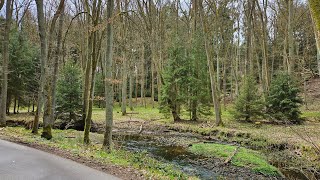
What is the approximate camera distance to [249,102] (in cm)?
1877

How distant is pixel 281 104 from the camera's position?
18.1 m

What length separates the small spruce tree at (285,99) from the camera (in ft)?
57.5

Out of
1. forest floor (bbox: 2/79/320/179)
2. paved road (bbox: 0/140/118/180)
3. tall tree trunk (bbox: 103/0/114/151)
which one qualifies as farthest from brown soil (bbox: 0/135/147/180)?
tall tree trunk (bbox: 103/0/114/151)

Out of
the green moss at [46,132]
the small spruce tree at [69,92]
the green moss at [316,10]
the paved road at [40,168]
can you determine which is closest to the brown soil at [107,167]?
the paved road at [40,168]

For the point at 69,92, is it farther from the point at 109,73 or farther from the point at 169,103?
the point at 109,73

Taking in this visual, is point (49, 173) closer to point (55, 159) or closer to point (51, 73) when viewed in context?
point (55, 159)

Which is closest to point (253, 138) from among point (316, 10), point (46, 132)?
point (46, 132)

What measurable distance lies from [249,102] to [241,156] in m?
9.03

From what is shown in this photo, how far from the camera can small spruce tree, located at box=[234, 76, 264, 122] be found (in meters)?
18.8

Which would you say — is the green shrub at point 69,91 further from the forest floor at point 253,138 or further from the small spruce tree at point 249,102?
the small spruce tree at point 249,102

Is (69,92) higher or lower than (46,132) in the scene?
higher

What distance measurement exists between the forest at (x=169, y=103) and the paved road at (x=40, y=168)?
0.54 metres

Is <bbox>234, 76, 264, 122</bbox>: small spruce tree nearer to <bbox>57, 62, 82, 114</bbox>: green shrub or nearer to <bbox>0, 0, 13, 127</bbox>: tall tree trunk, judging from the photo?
<bbox>57, 62, 82, 114</bbox>: green shrub

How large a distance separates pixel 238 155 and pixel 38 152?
7.15 m
